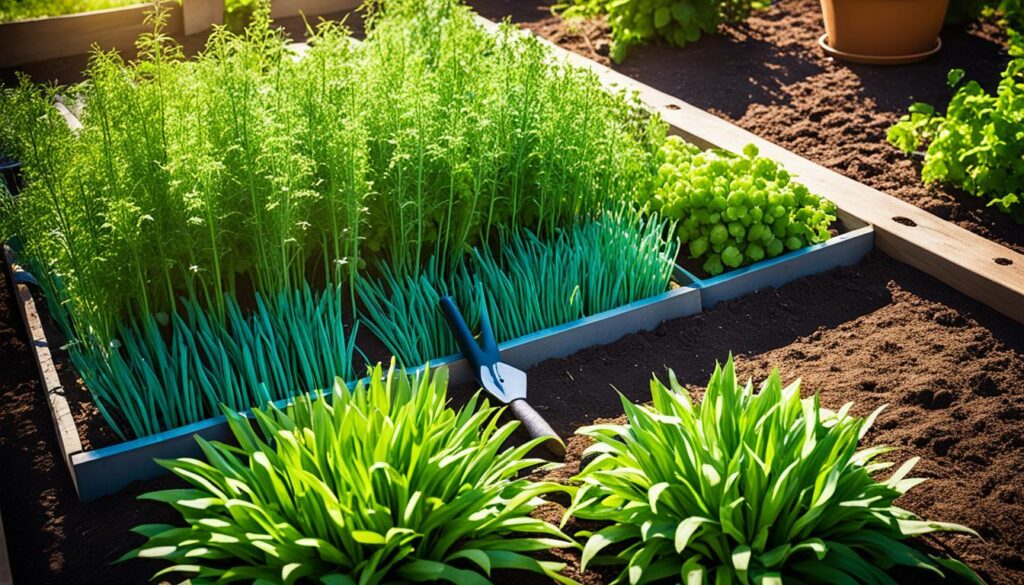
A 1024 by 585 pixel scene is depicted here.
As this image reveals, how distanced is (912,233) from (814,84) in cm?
169

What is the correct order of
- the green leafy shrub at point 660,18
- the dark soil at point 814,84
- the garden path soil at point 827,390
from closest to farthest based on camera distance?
the garden path soil at point 827,390, the dark soil at point 814,84, the green leafy shrub at point 660,18

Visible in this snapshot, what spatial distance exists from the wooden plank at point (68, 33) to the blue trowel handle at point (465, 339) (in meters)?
3.32

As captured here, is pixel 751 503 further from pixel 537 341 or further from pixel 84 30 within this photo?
pixel 84 30

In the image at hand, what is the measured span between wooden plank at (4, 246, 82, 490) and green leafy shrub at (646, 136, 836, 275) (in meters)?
2.05

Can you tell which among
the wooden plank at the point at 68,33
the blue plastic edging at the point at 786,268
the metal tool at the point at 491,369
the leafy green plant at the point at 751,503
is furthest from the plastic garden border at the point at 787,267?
the wooden plank at the point at 68,33

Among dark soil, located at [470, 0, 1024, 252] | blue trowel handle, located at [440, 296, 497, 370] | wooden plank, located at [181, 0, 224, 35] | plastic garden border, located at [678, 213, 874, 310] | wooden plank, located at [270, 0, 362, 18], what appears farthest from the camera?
wooden plank, located at [270, 0, 362, 18]

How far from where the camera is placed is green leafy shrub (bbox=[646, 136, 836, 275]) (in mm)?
3492

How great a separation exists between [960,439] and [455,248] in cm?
163

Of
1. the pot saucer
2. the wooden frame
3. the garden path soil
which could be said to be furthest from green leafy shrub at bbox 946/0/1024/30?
the wooden frame

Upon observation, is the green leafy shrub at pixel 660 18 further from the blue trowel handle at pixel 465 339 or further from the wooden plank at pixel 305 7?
the blue trowel handle at pixel 465 339

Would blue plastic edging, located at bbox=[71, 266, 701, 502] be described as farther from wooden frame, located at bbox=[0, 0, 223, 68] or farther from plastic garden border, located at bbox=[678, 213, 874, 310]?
wooden frame, located at bbox=[0, 0, 223, 68]

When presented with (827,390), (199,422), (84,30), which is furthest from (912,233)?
(84,30)

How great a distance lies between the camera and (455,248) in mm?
3379

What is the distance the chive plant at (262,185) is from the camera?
9.37 feet
